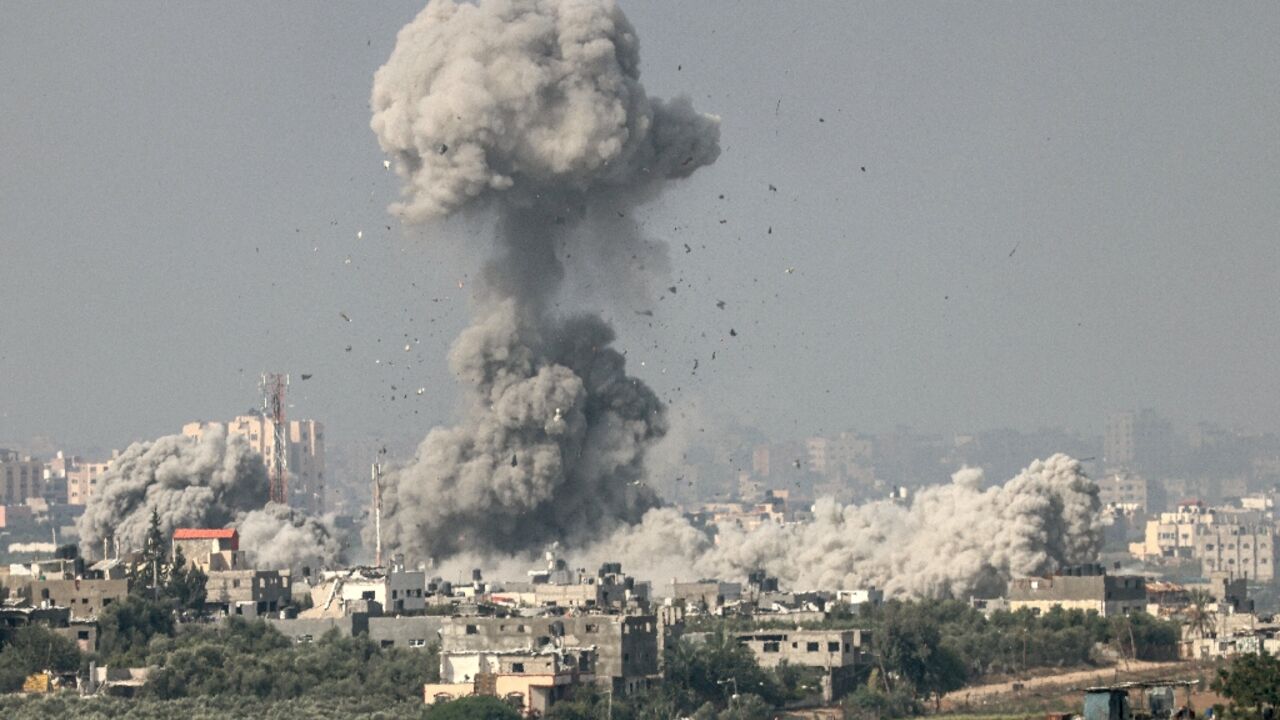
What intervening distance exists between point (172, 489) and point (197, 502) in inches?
58.0

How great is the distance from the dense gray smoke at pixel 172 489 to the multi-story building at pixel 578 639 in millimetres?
29682

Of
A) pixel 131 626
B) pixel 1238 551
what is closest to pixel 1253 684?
pixel 131 626

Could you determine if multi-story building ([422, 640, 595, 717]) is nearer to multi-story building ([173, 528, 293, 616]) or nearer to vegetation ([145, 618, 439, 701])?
vegetation ([145, 618, 439, 701])

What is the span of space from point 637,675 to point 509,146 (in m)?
28.8

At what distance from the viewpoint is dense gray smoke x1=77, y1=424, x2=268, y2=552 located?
11581 centimetres

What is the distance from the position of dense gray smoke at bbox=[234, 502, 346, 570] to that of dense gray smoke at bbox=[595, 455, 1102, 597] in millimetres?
9611

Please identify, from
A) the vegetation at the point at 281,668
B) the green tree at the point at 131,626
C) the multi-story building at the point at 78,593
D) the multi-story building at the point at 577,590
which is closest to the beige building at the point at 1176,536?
the multi-story building at the point at 577,590

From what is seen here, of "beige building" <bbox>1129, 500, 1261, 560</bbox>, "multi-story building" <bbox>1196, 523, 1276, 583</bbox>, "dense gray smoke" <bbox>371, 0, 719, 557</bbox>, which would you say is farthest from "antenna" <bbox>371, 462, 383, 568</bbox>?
"multi-story building" <bbox>1196, 523, 1276, 583</bbox>

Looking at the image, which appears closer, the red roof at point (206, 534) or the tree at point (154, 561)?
the tree at point (154, 561)

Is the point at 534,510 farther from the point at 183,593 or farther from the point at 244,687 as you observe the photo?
the point at 244,687

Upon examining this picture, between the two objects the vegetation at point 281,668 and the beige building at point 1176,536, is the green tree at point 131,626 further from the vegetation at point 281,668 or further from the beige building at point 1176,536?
the beige building at point 1176,536

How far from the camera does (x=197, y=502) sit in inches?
4574

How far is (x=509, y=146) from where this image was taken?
109938 millimetres

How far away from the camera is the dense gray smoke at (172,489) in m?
116
